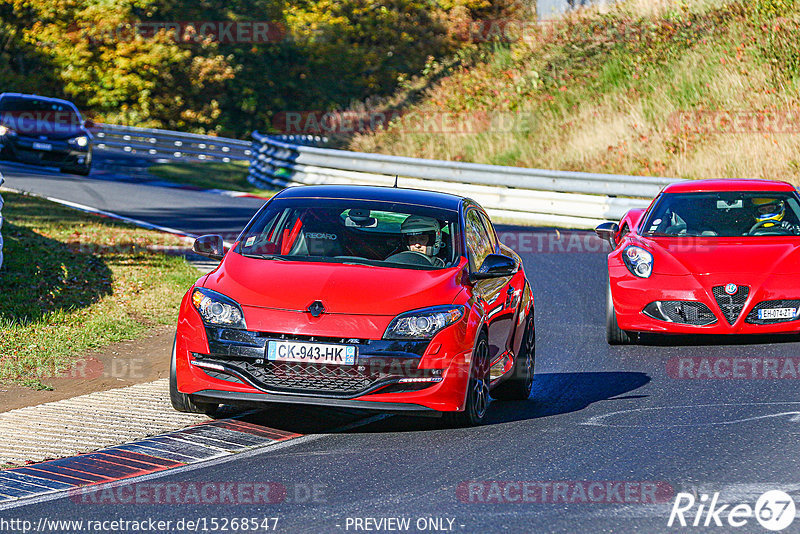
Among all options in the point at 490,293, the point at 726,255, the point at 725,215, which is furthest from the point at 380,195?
the point at 725,215

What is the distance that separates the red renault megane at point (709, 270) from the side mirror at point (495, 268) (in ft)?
10.1

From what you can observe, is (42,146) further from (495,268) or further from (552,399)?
(495,268)

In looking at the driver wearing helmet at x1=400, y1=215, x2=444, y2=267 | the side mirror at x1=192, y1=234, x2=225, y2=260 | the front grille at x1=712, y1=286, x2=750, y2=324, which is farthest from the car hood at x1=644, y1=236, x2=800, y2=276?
the side mirror at x1=192, y1=234, x2=225, y2=260

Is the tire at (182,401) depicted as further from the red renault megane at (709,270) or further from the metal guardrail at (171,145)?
the metal guardrail at (171,145)

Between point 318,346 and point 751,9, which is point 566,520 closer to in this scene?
point 318,346

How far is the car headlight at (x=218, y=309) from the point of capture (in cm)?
741

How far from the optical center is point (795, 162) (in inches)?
934

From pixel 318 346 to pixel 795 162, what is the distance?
18630 millimetres

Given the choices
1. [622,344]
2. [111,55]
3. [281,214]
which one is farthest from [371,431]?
[111,55]

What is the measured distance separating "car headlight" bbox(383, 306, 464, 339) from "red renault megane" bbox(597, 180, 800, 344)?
3961 mm

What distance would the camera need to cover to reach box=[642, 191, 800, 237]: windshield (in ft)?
39.0

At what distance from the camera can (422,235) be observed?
28.0ft

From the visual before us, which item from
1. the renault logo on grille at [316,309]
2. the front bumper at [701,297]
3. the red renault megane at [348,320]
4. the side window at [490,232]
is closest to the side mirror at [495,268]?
the red renault megane at [348,320]

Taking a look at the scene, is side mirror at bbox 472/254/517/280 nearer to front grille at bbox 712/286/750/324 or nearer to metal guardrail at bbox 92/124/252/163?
front grille at bbox 712/286/750/324
